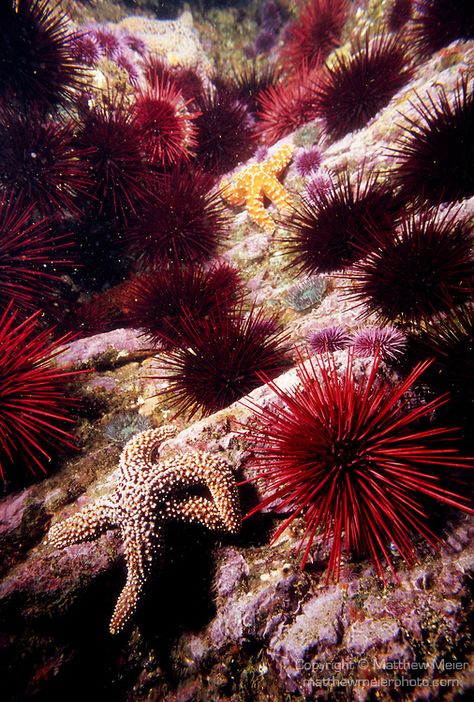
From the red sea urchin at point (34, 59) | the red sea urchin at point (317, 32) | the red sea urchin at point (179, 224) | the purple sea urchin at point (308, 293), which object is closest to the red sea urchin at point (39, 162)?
the red sea urchin at point (34, 59)

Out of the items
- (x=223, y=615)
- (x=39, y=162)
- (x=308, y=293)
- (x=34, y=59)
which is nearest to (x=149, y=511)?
(x=223, y=615)

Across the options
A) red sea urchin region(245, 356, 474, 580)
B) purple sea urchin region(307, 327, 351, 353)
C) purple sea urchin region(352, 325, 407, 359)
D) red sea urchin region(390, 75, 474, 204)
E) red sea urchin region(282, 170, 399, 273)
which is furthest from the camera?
red sea urchin region(282, 170, 399, 273)

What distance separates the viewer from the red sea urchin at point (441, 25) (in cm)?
469

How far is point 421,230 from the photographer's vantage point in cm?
294

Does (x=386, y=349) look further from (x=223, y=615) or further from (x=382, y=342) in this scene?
(x=223, y=615)

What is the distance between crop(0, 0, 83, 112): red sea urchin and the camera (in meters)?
4.68

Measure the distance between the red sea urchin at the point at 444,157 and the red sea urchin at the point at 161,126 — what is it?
3.35m

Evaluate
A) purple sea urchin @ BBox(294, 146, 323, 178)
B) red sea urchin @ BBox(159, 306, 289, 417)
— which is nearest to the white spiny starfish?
red sea urchin @ BBox(159, 306, 289, 417)

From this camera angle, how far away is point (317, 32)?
680 centimetres

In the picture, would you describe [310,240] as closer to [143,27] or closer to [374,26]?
[374,26]

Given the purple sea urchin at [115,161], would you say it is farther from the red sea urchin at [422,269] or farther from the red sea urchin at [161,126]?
the red sea urchin at [422,269]

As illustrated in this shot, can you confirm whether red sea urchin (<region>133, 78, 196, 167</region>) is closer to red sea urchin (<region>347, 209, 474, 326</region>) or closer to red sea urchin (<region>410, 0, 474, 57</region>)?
red sea urchin (<region>410, 0, 474, 57</region>)

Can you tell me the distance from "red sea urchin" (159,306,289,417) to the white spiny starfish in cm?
85

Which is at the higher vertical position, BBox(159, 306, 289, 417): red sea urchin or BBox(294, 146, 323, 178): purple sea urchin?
BBox(294, 146, 323, 178): purple sea urchin
